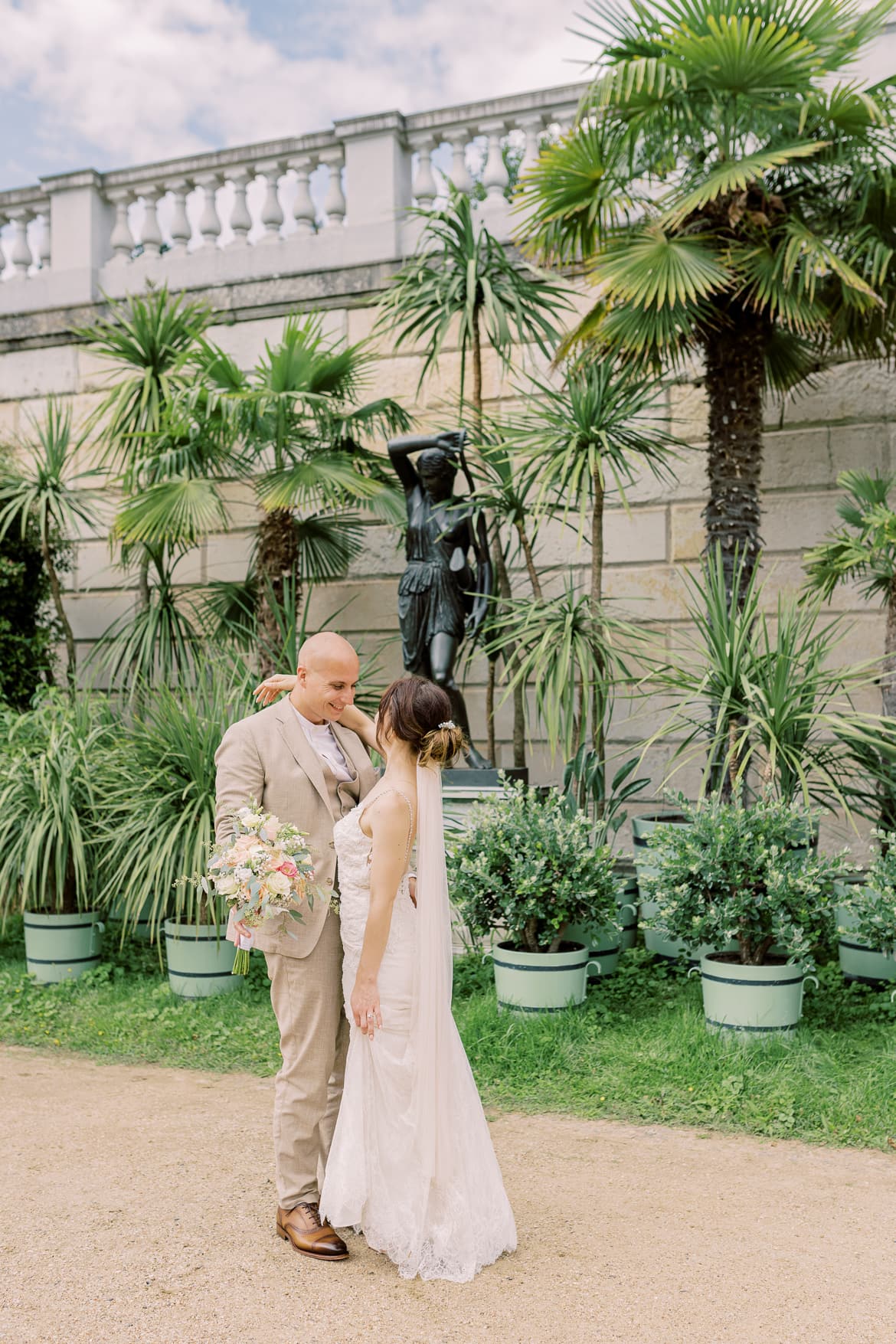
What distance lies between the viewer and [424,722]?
10.1 ft

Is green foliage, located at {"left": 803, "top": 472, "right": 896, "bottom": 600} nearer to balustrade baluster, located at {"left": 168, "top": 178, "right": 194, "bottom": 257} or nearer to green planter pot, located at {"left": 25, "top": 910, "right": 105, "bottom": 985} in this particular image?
green planter pot, located at {"left": 25, "top": 910, "right": 105, "bottom": 985}

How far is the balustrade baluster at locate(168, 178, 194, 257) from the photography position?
973 cm

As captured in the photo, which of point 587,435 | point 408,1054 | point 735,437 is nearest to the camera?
point 408,1054

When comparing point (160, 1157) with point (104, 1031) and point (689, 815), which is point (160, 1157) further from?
point (689, 815)

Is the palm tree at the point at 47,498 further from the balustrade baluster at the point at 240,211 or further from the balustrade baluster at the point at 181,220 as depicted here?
the balustrade baluster at the point at 240,211

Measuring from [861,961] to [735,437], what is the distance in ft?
9.38

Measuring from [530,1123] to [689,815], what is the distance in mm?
1441

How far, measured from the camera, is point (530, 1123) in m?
4.25

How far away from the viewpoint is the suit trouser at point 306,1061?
3152 millimetres

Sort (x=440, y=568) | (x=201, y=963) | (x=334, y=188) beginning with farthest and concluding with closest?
(x=334, y=188) → (x=440, y=568) → (x=201, y=963)

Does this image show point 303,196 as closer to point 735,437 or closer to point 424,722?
point 735,437

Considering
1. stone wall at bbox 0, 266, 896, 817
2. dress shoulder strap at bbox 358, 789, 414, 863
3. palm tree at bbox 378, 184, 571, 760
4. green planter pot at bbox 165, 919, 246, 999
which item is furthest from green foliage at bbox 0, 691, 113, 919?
dress shoulder strap at bbox 358, 789, 414, 863

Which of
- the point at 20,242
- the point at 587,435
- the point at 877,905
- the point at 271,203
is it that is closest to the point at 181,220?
the point at 271,203

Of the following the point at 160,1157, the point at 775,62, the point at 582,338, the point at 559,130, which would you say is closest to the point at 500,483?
the point at 582,338
